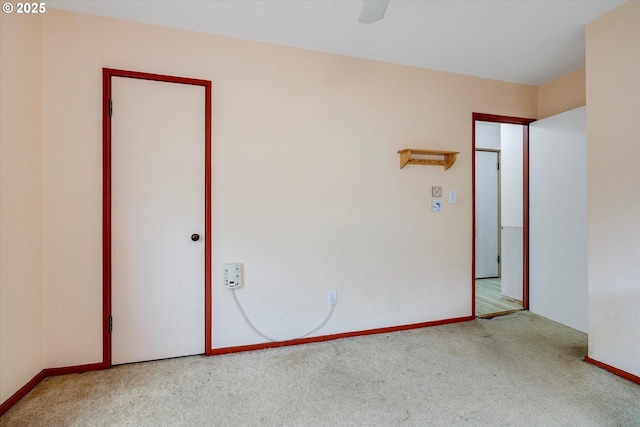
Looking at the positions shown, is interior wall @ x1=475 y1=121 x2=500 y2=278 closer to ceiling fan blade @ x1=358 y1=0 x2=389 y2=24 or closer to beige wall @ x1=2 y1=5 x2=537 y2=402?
beige wall @ x1=2 y1=5 x2=537 y2=402

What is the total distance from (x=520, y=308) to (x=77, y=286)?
14.1 ft

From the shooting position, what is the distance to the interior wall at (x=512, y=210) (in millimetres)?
3541

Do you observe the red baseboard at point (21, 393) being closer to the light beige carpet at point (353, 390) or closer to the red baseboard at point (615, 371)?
the light beige carpet at point (353, 390)

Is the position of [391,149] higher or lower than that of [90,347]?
higher

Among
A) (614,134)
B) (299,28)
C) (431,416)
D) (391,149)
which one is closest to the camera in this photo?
(431,416)

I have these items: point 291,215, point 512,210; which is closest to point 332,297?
point 291,215

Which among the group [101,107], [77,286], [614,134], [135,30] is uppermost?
[135,30]

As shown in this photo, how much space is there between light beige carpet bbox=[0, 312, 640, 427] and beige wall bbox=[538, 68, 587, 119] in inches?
91.3

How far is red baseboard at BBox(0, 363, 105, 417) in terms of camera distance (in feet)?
5.53

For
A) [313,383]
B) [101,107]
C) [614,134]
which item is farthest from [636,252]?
[101,107]

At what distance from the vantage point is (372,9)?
1.41 meters

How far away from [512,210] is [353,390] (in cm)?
304

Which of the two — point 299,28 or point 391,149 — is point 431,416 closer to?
point 391,149

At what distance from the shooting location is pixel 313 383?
1.95 meters
